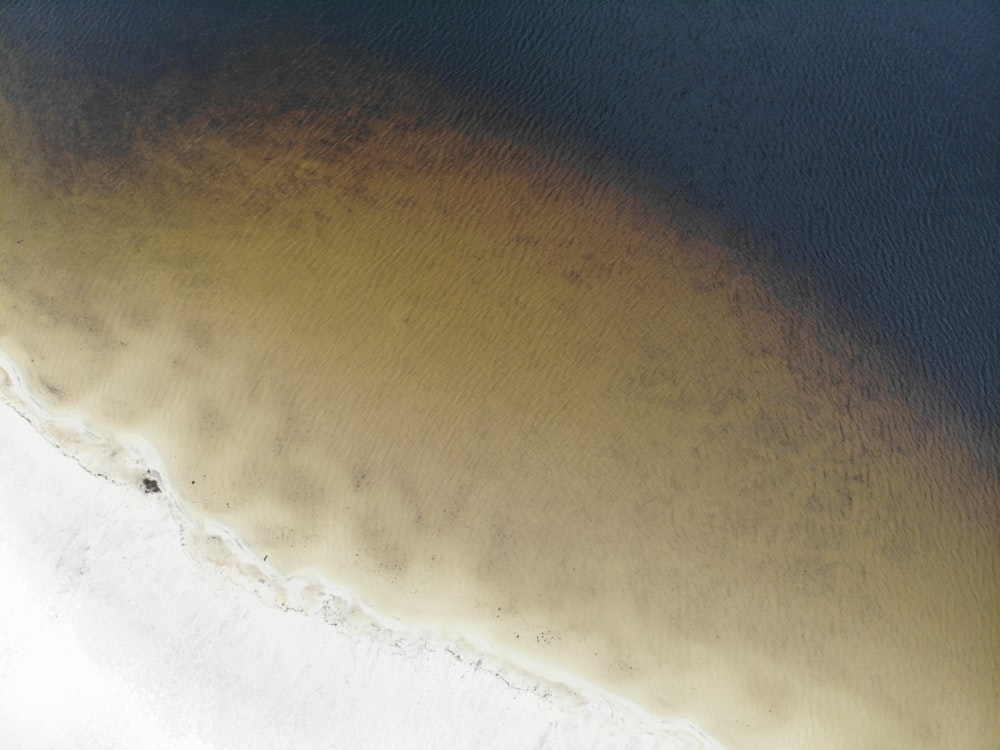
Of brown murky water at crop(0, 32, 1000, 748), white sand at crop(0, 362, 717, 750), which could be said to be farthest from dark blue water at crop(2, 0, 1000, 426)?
white sand at crop(0, 362, 717, 750)

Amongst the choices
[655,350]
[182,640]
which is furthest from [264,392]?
[655,350]

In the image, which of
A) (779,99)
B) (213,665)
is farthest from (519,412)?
(779,99)

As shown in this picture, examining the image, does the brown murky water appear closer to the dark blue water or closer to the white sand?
the white sand

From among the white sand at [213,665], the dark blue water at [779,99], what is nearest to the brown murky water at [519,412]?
the white sand at [213,665]

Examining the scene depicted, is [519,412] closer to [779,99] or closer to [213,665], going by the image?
[213,665]

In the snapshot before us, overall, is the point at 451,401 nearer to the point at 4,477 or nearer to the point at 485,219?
the point at 485,219

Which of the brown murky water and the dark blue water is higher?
the dark blue water
